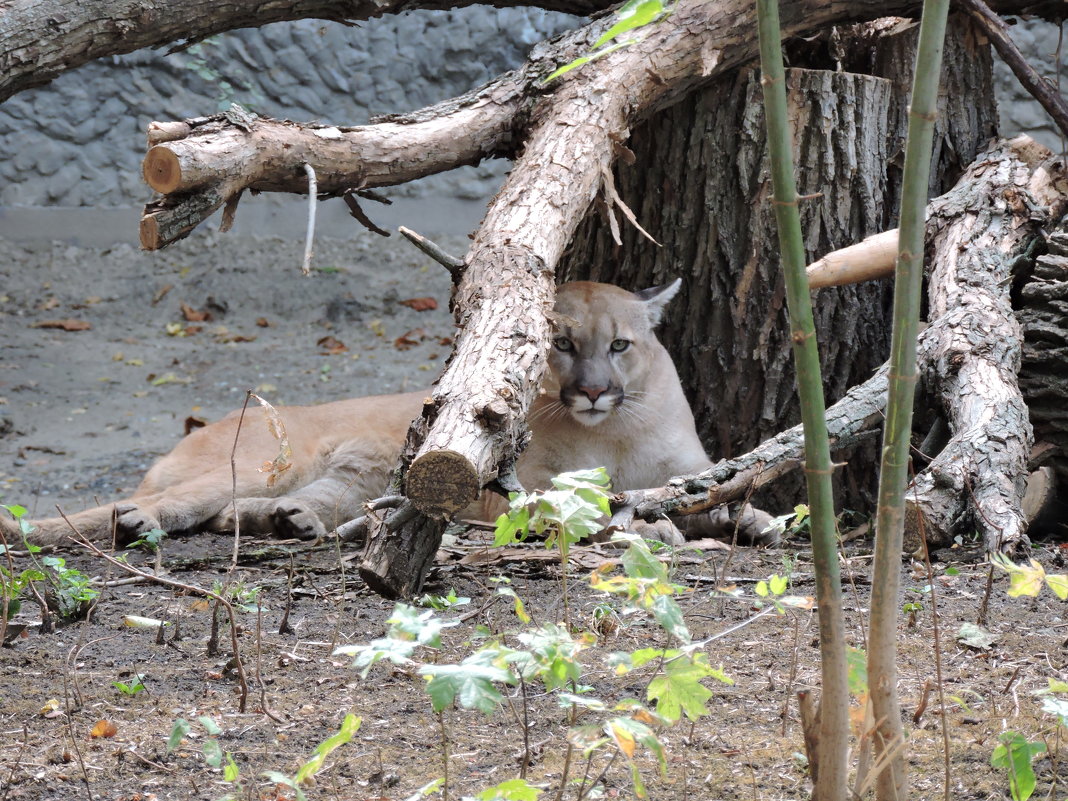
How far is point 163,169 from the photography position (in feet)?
10.8

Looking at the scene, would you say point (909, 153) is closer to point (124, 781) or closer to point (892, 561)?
point (892, 561)

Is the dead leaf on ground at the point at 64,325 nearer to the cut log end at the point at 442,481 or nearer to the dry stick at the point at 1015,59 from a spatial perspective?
the dry stick at the point at 1015,59

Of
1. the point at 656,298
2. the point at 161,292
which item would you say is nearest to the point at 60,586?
the point at 656,298

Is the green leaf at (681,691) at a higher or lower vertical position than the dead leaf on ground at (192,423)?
higher

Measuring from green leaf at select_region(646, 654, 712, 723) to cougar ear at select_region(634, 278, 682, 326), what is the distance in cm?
315

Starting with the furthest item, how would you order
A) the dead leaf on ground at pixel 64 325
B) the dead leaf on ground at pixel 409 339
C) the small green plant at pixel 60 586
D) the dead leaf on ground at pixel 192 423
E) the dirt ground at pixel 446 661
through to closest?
the dead leaf on ground at pixel 64 325, the dead leaf on ground at pixel 409 339, the dead leaf on ground at pixel 192 423, the small green plant at pixel 60 586, the dirt ground at pixel 446 661

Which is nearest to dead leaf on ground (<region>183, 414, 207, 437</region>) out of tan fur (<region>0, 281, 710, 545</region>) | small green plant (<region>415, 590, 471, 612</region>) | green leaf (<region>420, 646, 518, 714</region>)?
tan fur (<region>0, 281, 710, 545</region>)

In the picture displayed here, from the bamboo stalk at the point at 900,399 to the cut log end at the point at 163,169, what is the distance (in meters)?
2.33

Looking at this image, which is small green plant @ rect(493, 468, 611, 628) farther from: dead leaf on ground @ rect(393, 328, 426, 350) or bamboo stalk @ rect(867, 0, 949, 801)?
dead leaf on ground @ rect(393, 328, 426, 350)

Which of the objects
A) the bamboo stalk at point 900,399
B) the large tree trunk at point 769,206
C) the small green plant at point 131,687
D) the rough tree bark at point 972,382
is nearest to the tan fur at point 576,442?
the large tree trunk at point 769,206

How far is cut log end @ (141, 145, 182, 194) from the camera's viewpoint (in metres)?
3.27

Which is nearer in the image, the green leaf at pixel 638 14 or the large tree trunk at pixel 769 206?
the green leaf at pixel 638 14

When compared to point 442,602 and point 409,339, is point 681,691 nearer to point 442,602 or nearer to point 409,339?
point 442,602

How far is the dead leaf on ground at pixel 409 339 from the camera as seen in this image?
928cm
